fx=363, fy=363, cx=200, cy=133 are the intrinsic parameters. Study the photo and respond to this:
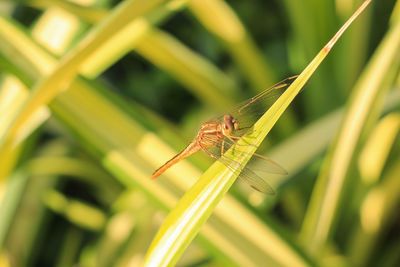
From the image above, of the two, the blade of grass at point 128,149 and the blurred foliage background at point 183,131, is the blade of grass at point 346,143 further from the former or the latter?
the blade of grass at point 128,149

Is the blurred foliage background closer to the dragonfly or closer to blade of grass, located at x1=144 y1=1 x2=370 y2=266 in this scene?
the dragonfly

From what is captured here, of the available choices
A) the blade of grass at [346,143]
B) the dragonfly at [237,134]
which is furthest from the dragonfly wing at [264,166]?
the blade of grass at [346,143]

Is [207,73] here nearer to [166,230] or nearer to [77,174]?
[77,174]

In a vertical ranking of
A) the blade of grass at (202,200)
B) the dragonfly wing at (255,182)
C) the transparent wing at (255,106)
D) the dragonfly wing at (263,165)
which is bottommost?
the blade of grass at (202,200)

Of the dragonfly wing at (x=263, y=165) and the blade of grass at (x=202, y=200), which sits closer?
the blade of grass at (x=202, y=200)

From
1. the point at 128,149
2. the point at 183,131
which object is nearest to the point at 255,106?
the point at 128,149

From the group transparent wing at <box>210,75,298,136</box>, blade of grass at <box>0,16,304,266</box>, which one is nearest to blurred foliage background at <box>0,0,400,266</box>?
blade of grass at <box>0,16,304,266</box>

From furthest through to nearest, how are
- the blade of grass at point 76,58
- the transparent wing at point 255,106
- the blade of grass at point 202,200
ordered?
the transparent wing at point 255,106, the blade of grass at point 76,58, the blade of grass at point 202,200

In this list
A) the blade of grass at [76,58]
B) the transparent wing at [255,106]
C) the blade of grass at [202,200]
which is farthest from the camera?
the transparent wing at [255,106]

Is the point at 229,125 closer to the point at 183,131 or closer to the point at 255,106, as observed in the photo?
the point at 255,106
